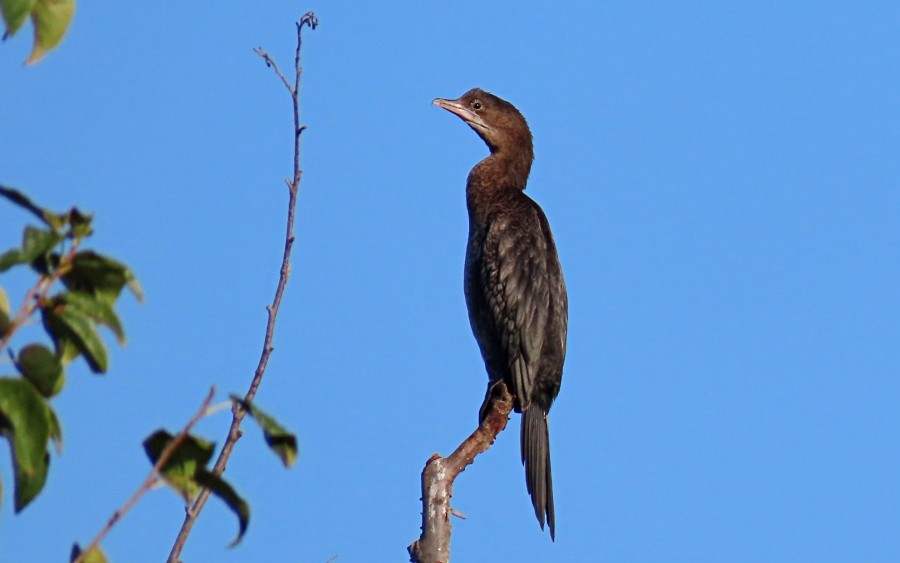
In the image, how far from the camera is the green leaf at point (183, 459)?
4.99 feet

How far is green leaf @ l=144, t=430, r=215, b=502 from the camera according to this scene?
4.99 feet

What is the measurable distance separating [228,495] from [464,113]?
283 inches

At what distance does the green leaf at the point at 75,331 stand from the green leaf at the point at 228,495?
0.59 ft

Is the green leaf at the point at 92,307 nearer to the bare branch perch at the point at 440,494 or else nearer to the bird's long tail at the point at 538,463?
the bare branch perch at the point at 440,494

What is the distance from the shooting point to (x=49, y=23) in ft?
4.99

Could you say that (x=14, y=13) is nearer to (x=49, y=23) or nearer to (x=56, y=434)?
(x=49, y=23)

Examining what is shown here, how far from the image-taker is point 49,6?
4.98ft

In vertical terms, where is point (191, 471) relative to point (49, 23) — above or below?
below

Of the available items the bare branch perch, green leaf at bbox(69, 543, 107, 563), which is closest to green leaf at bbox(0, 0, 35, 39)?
green leaf at bbox(69, 543, 107, 563)

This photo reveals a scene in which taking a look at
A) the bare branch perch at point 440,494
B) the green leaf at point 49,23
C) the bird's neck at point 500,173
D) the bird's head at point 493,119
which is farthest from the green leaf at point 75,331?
the bird's head at point 493,119

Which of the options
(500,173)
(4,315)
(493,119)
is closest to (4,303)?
(4,315)

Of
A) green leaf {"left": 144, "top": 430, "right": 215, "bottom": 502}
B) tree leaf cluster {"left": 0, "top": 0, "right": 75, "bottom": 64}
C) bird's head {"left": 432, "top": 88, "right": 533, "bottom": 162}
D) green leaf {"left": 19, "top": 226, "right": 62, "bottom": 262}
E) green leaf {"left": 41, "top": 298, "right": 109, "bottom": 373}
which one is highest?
bird's head {"left": 432, "top": 88, "right": 533, "bottom": 162}

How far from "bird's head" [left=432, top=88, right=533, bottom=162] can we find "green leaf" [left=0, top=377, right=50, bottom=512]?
708cm

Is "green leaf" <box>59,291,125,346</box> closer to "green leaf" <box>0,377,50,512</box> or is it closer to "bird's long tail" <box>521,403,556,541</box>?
"green leaf" <box>0,377,50,512</box>
